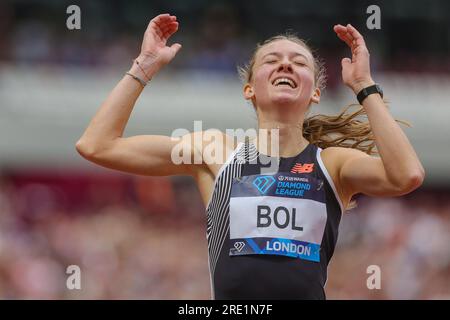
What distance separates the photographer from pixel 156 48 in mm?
4008

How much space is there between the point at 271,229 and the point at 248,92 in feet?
2.96

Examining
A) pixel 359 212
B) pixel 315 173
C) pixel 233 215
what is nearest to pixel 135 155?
pixel 233 215

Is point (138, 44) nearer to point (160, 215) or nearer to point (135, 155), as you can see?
point (160, 215)

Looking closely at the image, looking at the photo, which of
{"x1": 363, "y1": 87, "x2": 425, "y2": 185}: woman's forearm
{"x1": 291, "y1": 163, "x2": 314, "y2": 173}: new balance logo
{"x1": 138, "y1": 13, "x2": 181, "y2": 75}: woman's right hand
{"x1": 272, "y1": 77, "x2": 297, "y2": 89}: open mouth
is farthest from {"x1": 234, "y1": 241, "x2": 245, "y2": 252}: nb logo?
{"x1": 138, "y1": 13, "x2": 181, "y2": 75}: woman's right hand

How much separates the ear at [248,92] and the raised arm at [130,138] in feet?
1.45

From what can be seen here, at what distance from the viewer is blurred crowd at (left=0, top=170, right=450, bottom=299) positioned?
10234mm

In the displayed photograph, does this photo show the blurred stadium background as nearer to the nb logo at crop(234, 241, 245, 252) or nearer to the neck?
the neck

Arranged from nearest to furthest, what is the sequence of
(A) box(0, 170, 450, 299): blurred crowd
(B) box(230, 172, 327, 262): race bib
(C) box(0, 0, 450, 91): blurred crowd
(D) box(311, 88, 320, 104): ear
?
(B) box(230, 172, 327, 262): race bib < (D) box(311, 88, 320, 104): ear < (A) box(0, 170, 450, 299): blurred crowd < (C) box(0, 0, 450, 91): blurred crowd

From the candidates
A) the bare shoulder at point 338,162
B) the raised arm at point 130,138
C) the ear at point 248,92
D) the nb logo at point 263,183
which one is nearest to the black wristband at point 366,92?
the bare shoulder at point 338,162

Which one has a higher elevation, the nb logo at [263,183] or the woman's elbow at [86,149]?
the woman's elbow at [86,149]

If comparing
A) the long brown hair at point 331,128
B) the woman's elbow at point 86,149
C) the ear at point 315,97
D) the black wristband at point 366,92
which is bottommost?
the woman's elbow at point 86,149

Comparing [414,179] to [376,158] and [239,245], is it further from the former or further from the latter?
[239,245]

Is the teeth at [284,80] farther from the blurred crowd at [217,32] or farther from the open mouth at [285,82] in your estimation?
the blurred crowd at [217,32]

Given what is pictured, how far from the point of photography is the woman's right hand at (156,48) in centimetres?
397
